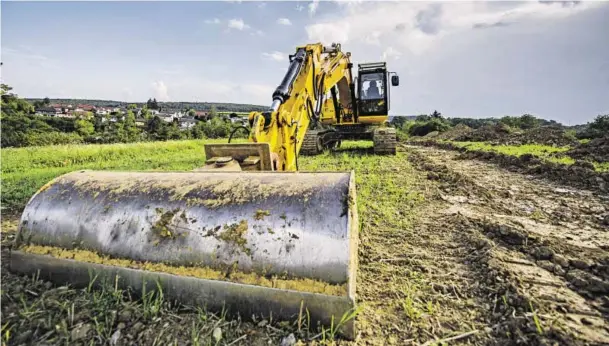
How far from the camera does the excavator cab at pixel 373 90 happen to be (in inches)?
405

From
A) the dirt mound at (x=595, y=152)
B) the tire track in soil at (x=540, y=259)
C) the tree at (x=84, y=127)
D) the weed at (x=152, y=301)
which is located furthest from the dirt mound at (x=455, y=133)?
the tree at (x=84, y=127)

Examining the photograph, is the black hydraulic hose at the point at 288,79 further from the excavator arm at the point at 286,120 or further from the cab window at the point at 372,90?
the cab window at the point at 372,90

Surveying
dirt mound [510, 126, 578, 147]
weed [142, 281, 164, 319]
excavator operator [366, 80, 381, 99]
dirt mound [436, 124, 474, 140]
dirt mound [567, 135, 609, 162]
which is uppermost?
excavator operator [366, 80, 381, 99]

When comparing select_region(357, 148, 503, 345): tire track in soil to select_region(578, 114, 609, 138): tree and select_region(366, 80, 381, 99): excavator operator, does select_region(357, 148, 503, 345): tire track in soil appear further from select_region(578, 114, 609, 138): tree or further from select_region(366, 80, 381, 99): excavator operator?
select_region(578, 114, 609, 138): tree

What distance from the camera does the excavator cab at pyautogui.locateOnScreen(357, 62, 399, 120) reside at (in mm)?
10297

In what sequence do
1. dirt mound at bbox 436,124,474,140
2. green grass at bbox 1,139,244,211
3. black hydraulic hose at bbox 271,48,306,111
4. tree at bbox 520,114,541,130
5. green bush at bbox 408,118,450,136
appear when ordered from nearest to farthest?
1. black hydraulic hose at bbox 271,48,306,111
2. green grass at bbox 1,139,244,211
3. dirt mound at bbox 436,124,474,140
4. tree at bbox 520,114,541,130
5. green bush at bbox 408,118,450,136

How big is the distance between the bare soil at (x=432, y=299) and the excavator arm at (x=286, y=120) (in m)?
1.34

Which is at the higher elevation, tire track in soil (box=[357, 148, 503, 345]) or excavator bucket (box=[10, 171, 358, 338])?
excavator bucket (box=[10, 171, 358, 338])

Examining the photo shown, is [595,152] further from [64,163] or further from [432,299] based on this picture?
[64,163]

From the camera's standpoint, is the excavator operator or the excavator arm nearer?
the excavator arm

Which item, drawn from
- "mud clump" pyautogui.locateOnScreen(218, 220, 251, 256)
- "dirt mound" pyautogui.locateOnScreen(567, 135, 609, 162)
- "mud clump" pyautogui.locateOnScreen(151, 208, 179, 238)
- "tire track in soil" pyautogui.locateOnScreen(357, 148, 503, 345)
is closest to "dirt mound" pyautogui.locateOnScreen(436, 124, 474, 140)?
"dirt mound" pyautogui.locateOnScreen(567, 135, 609, 162)

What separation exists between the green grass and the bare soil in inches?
116

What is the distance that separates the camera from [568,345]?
1.44 meters

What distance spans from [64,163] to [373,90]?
1132 cm
